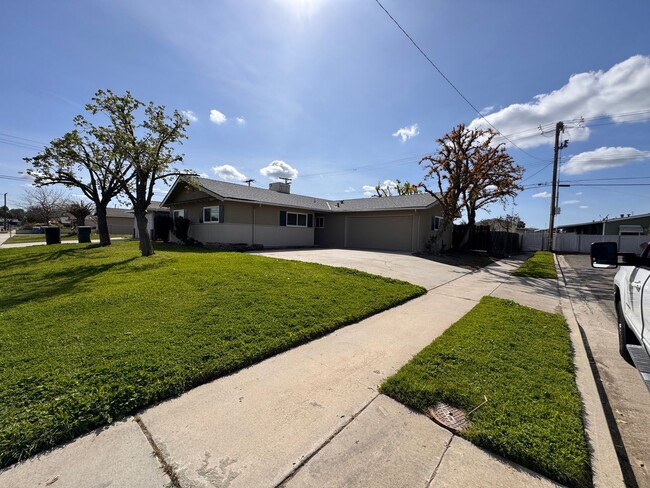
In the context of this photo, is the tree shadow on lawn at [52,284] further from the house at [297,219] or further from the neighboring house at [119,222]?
the neighboring house at [119,222]

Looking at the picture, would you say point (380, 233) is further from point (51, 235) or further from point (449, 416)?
point (51, 235)

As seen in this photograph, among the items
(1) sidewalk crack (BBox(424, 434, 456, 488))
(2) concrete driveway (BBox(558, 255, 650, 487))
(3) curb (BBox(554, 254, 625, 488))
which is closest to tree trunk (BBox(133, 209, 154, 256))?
(1) sidewalk crack (BBox(424, 434, 456, 488))

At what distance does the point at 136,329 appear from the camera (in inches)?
149

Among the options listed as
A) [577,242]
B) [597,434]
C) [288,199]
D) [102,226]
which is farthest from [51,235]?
[577,242]

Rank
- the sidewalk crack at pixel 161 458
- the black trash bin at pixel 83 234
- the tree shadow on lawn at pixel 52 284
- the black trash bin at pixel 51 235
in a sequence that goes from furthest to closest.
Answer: the black trash bin at pixel 83 234, the black trash bin at pixel 51 235, the tree shadow on lawn at pixel 52 284, the sidewalk crack at pixel 161 458

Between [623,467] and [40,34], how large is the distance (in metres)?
14.1

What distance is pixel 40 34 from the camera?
810 cm

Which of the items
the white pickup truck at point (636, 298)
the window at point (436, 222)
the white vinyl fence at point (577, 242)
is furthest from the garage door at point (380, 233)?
the white pickup truck at point (636, 298)

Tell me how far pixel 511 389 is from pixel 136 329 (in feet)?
14.5

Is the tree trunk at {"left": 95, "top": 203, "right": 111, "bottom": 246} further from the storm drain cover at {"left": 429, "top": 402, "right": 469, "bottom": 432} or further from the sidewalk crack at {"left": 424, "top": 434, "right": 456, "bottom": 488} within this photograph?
the sidewalk crack at {"left": 424, "top": 434, "right": 456, "bottom": 488}

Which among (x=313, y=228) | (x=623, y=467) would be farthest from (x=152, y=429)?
(x=313, y=228)

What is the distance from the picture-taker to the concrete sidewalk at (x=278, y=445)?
1768 millimetres

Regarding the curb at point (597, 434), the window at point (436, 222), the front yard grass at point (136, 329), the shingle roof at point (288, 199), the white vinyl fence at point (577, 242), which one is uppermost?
the shingle roof at point (288, 199)

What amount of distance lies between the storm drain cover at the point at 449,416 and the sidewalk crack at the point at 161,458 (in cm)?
192
